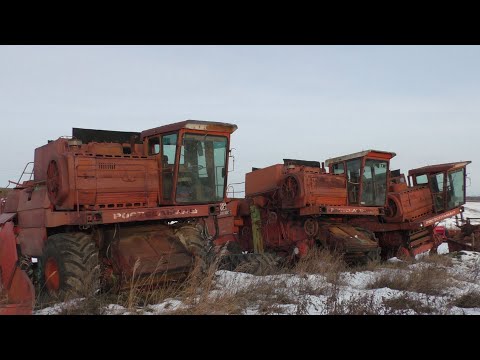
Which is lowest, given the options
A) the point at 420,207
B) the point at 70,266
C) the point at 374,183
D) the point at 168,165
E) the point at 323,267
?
the point at 323,267

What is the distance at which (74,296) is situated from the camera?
688 cm

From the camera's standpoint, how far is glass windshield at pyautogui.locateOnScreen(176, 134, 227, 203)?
9078mm

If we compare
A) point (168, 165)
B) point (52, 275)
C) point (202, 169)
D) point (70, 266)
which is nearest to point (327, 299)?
point (202, 169)

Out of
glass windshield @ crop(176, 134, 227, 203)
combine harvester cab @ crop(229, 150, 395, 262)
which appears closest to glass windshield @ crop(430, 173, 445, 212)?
combine harvester cab @ crop(229, 150, 395, 262)

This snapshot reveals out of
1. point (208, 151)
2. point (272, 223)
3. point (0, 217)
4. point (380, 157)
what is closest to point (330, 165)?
point (380, 157)

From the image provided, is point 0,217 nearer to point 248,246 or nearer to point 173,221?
point 173,221

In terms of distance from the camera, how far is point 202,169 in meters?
9.34

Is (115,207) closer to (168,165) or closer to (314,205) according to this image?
(168,165)

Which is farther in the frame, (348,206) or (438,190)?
(438,190)

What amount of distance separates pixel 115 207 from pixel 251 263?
4.21 meters

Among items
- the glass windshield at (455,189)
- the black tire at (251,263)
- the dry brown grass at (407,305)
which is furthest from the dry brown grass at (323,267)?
the glass windshield at (455,189)

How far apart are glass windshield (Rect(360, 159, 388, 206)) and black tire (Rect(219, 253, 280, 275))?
15.6 ft

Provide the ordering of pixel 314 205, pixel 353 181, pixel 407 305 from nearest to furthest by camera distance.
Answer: pixel 407 305 < pixel 314 205 < pixel 353 181

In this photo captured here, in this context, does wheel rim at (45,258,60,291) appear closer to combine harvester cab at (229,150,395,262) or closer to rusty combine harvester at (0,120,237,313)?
rusty combine harvester at (0,120,237,313)
